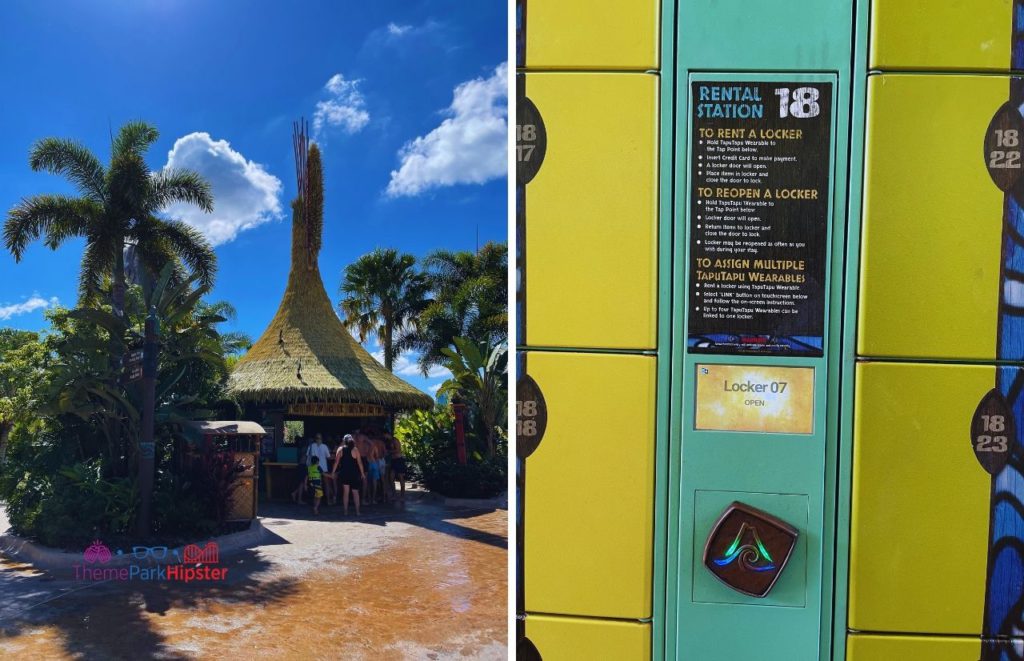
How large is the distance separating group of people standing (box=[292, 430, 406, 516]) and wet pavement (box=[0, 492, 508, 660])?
8.08 feet

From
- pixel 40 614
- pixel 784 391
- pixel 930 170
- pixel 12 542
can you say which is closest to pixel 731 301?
pixel 784 391

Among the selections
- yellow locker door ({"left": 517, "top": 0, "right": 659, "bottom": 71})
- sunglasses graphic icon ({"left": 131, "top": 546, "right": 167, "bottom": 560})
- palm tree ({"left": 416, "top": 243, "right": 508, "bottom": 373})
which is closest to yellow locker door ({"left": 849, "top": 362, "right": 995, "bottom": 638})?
yellow locker door ({"left": 517, "top": 0, "right": 659, "bottom": 71})

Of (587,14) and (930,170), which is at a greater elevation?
(587,14)

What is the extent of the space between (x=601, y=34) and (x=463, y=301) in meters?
22.3

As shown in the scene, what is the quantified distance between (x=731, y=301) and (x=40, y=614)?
7.25 metres

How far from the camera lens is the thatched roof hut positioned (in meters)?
15.4

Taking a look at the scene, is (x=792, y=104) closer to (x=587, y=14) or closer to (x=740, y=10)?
(x=740, y=10)

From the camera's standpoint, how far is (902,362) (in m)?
2.66

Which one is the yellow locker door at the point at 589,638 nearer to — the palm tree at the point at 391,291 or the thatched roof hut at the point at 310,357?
the thatched roof hut at the point at 310,357

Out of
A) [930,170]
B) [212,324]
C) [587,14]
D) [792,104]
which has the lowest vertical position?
[212,324]

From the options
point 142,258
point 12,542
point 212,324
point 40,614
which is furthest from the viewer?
point 142,258

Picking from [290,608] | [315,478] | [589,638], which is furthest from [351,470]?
[589,638]

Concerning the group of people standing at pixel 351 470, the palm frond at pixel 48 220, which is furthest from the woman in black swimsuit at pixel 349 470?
the palm frond at pixel 48 220

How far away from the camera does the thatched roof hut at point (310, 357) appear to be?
1535 centimetres
